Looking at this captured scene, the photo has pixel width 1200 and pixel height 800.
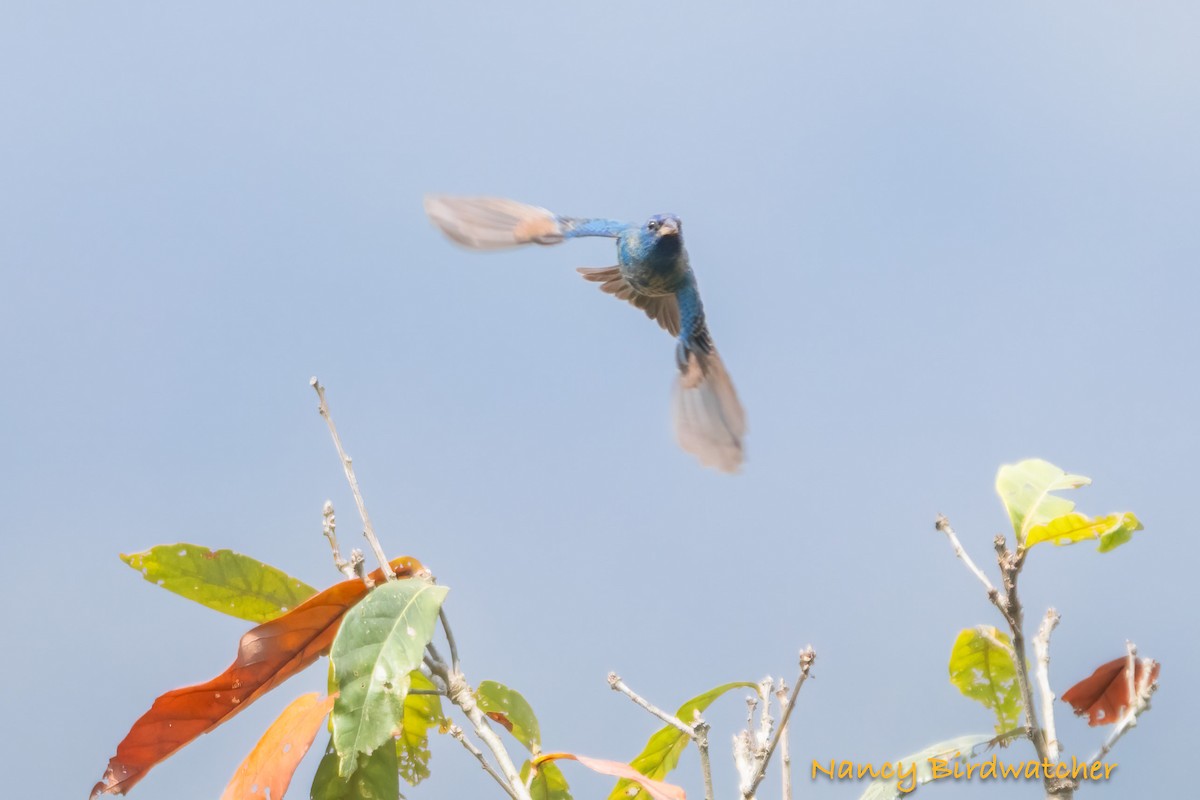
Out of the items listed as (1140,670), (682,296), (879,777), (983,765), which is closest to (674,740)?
(879,777)

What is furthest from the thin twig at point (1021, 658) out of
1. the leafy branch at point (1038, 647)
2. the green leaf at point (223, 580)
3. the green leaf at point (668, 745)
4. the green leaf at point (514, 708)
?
the green leaf at point (223, 580)

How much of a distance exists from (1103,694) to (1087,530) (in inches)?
16.2

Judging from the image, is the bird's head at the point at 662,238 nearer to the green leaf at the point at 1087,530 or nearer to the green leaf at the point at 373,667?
the green leaf at the point at 1087,530

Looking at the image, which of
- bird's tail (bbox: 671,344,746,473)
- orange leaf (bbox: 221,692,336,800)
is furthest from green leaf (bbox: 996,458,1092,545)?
orange leaf (bbox: 221,692,336,800)

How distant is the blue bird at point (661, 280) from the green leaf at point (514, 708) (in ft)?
1.87

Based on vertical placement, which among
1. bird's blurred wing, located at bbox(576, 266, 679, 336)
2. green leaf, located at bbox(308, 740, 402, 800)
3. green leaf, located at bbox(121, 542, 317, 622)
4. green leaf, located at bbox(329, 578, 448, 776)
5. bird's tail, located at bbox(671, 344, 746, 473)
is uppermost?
bird's blurred wing, located at bbox(576, 266, 679, 336)

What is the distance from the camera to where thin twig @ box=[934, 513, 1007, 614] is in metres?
1.84

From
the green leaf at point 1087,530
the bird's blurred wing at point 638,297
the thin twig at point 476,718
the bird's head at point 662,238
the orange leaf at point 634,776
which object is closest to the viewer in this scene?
the thin twig at point 476,718

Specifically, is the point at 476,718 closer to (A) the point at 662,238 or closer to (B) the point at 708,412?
(B) the point at 708,412

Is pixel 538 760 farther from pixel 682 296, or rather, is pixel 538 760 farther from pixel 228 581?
pixel 682 296

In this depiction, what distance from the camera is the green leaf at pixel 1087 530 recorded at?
2.05 metres

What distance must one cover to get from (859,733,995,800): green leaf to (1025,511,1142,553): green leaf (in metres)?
0.39

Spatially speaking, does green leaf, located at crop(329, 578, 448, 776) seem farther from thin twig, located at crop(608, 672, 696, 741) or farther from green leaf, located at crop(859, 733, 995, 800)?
green leaf, located at crop(859, 733, 995, 800)

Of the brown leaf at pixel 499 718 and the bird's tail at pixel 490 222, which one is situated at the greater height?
the bird's tail at pixel 490 222
